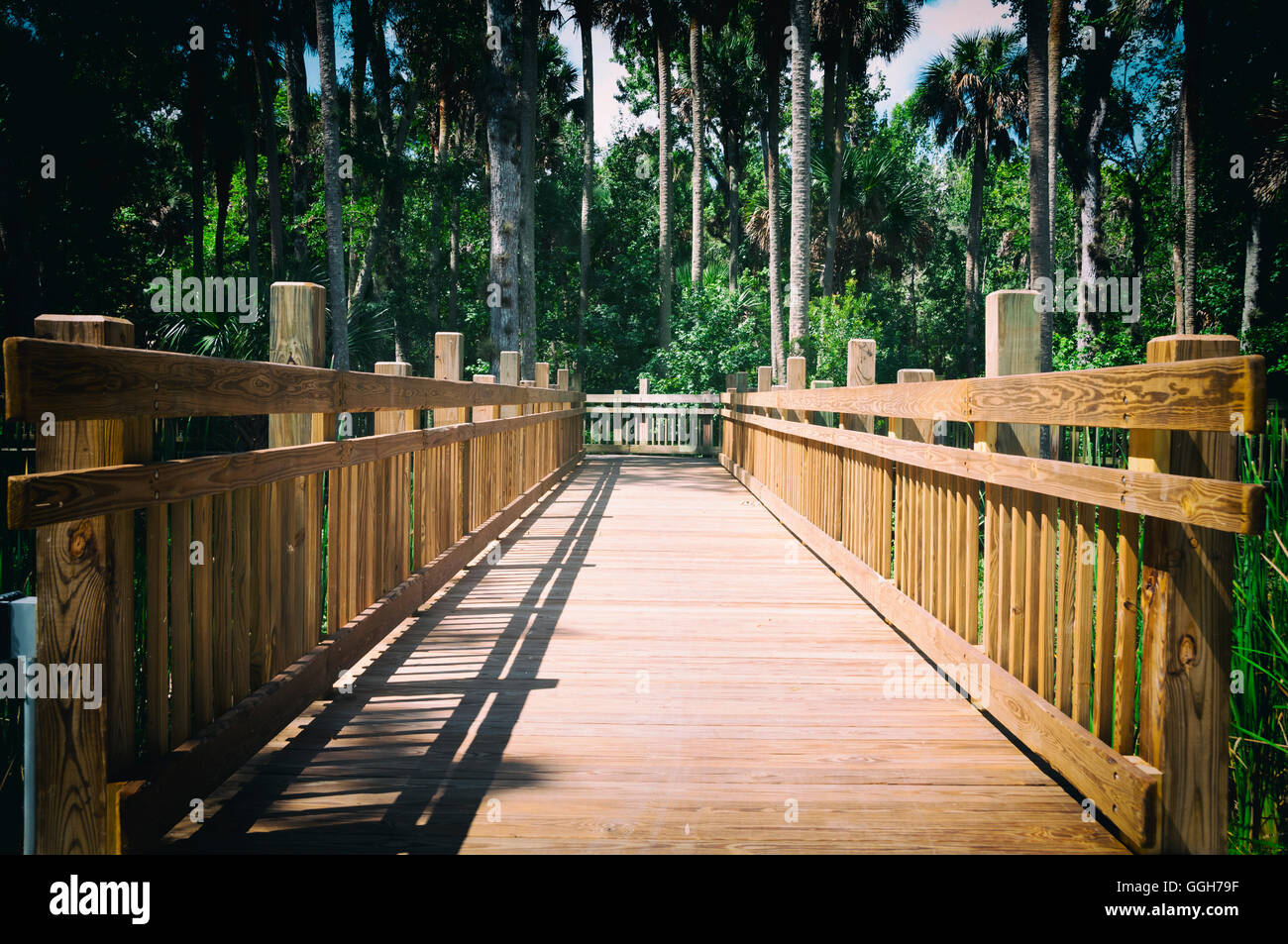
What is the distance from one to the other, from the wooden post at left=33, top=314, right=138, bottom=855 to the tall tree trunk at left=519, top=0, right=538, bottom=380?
16035mm

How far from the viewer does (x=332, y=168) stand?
721 inches

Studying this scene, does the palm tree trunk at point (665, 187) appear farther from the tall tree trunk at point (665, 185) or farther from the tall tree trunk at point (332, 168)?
the tall tree trunk at point (332, 168)

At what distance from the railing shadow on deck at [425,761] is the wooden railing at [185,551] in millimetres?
121

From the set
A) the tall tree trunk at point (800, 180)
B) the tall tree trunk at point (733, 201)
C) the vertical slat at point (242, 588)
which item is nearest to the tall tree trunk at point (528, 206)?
the tall tree trunk at point (800, 180)

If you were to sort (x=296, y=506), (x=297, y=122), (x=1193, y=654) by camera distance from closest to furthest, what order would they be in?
(x=1193, y=654)
(x=296, y=506)
(x=297, y=122)

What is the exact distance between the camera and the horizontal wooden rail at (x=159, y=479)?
2.01 metres

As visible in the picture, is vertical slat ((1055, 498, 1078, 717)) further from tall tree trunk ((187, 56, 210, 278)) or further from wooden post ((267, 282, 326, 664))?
tall tree trunk ((187, 56, 210, 278))

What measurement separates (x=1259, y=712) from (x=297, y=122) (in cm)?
2978

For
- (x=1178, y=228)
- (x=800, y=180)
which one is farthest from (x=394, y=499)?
(x=1178, y=228)

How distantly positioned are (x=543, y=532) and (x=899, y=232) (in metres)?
28.4

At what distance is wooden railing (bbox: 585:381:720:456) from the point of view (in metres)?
21.0
